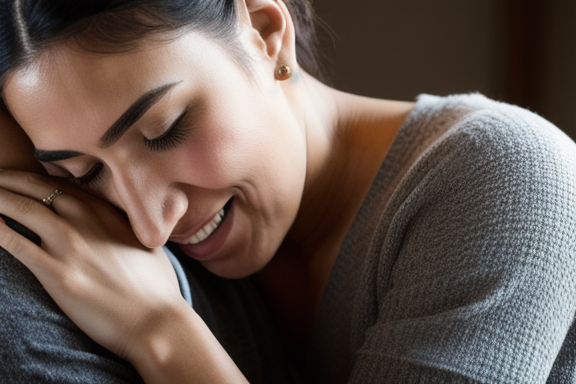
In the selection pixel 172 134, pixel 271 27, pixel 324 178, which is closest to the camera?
pixel 172 134

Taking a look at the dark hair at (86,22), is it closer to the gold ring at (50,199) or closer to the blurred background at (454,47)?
the gold ring at (50,199)

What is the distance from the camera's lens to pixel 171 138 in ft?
2.93

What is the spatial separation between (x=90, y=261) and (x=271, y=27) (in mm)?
383

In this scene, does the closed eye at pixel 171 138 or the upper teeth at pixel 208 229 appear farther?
the upper teeth at pixel 208 229

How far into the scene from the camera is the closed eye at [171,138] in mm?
886

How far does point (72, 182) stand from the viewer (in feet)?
3.25

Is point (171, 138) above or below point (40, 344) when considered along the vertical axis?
above

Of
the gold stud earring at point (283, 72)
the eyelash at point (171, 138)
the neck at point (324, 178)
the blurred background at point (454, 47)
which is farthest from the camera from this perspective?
the blurred background at point (454, 47)

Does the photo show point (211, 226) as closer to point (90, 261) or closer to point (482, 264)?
point (90, 261)

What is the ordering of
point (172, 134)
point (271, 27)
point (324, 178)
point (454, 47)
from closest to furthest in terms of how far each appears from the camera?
point (172, 134), point (271, 27), point (324, 178), point (454, 47)

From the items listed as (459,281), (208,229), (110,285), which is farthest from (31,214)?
(459,281)

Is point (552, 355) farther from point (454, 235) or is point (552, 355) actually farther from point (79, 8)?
point (79, 8)

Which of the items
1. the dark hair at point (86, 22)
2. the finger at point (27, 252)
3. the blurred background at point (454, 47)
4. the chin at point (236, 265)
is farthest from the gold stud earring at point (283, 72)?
the blurred background at point (454, 47)

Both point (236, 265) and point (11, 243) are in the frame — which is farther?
point (236, 265)
